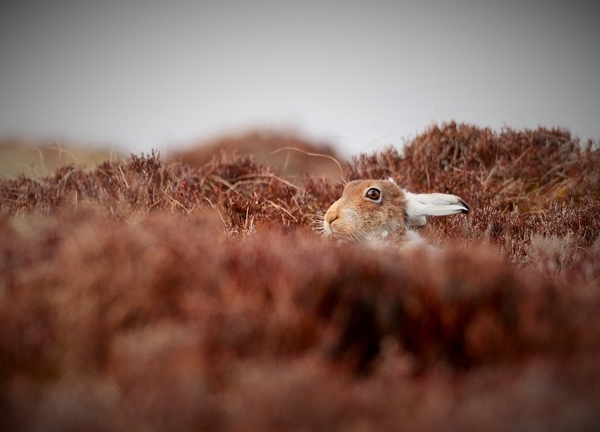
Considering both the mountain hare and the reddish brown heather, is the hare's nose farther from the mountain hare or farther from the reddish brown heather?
the reddish brown heather

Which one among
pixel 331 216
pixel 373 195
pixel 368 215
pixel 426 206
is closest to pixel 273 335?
pixel 331 216

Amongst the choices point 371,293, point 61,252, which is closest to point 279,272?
point 371,293

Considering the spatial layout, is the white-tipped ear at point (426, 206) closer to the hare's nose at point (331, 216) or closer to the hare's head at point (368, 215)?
the hare's head at point (368, 215)

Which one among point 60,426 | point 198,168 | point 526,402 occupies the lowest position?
point 526,402

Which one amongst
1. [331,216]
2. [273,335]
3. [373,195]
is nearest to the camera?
[273,335]

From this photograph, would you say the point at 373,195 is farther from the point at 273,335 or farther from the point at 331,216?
the point at 273,335

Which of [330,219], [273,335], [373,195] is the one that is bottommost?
[273,335]

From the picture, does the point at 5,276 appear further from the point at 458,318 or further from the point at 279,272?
the point at 458,318
